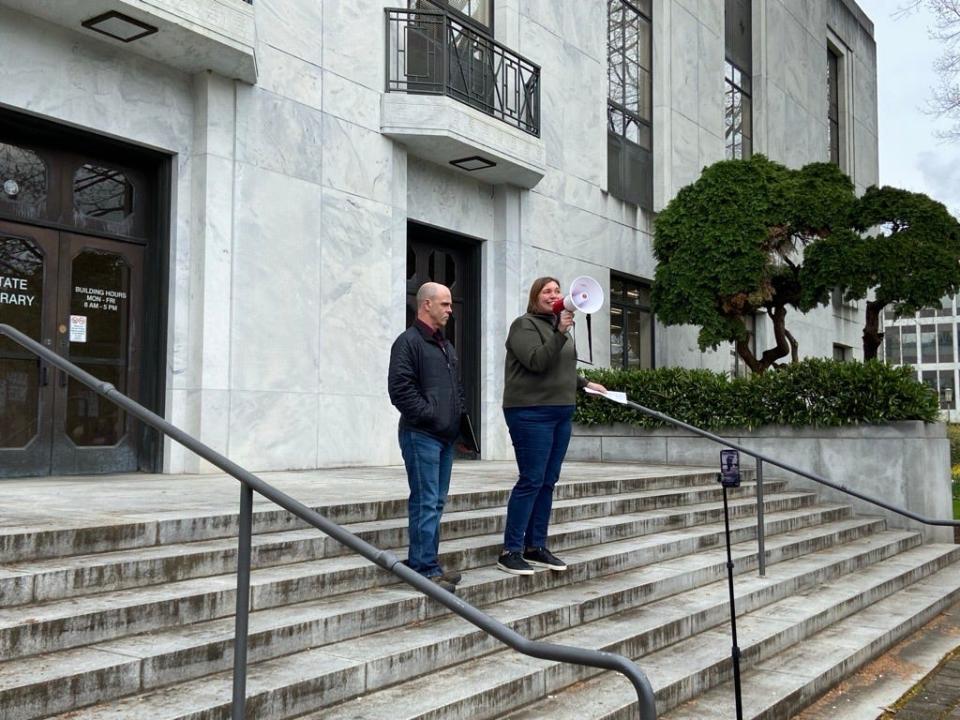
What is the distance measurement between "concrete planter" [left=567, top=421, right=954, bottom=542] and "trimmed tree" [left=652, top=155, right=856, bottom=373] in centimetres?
334

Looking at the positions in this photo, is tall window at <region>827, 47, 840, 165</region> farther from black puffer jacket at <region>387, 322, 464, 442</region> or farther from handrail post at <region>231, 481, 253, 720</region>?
handrail post at <region>231, 481, 253, 720</region>

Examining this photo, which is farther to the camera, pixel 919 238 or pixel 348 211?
pixel 919 238

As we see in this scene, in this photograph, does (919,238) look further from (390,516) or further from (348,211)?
(390,516)

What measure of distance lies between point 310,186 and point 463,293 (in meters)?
3.87

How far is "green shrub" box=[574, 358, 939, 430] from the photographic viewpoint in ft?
37.4

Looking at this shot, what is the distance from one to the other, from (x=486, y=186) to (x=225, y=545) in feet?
30.9

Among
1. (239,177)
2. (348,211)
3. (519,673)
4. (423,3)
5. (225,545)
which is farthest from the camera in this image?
(423,3)

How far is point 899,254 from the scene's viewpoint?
14.0 metres

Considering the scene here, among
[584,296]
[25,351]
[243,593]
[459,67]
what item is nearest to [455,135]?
[459,67]

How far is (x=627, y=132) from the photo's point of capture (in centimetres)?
1739

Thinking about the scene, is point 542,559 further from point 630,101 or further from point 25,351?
point 630,101

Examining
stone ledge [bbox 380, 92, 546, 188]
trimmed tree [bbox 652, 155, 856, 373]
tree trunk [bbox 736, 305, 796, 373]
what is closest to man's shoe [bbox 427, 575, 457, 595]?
stone ledge [bbox 380, 92, 546, 188]

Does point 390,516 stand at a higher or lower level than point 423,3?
lower

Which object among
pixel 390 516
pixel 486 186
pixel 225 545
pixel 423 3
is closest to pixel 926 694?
pixel 390 516
